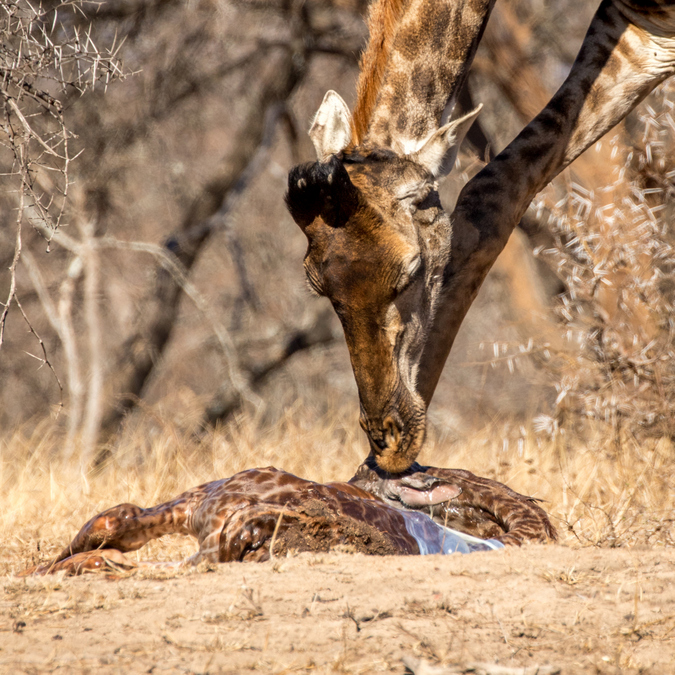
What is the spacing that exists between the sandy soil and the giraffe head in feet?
3.47

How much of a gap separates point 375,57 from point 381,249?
1228 mm

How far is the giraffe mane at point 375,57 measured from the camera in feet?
14.4

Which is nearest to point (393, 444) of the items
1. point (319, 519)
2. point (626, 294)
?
point (319, 519)

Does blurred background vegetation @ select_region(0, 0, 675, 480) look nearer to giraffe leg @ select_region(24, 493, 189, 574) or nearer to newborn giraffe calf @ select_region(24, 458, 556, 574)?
newborn giraffe calf @ select_region(24, 458, 556, 574)

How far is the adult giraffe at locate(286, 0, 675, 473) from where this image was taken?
12.9ft

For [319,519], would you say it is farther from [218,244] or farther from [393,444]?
[218,244]

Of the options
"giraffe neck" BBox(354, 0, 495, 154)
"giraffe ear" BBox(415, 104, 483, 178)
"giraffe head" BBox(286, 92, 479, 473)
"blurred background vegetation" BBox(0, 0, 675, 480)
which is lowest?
"giraffe head" BBox(286, 92, 479, 473)

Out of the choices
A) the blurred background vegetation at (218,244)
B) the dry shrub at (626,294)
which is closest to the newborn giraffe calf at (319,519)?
the dry shrub at (626,294)

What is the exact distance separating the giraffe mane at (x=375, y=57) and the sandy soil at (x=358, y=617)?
7.36 feet

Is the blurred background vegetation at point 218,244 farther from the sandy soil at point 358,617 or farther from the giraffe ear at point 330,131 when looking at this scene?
the sandy soil at point 358,617

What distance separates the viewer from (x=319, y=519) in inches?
133

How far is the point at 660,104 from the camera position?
7.09 m

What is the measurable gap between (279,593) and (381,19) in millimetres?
3138

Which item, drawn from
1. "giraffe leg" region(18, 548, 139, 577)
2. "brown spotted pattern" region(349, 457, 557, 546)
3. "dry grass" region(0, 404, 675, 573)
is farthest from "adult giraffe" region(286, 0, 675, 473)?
"giraffe leg" region(18, 548, 139, 577)
